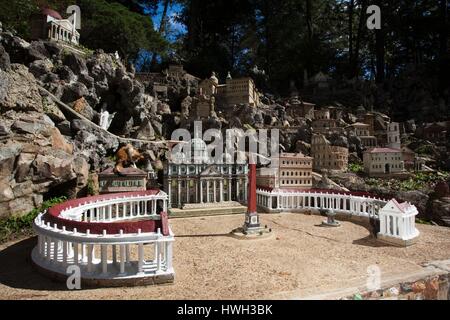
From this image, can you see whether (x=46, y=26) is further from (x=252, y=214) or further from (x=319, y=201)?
(x=319, y=201)

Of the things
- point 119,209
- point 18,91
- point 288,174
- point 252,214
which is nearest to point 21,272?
point 119,209

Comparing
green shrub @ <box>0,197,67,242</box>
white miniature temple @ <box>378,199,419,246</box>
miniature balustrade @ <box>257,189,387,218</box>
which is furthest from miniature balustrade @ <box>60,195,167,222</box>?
white miniature temple @ <box>378,199,419,246</box>

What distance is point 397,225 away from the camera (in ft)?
74.6

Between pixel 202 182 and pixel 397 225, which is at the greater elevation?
pixel 202 182

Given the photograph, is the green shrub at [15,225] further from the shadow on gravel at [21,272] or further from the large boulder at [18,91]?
the large boulder at [18,91]

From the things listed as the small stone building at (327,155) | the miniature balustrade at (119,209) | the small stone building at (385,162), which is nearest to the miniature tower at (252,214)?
the miniature balustrade at (119,209)

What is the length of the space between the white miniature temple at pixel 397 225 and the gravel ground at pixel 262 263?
780 mm

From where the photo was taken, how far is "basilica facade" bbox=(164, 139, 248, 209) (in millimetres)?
34344

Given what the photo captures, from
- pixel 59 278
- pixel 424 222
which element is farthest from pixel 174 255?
pixel 424 222

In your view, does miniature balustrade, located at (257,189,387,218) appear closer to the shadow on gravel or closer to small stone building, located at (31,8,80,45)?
the shadow on gravel

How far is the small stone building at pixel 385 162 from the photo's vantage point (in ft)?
139

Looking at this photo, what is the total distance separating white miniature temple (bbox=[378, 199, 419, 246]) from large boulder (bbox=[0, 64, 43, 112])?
3215 centimetres

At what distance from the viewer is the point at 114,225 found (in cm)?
1602

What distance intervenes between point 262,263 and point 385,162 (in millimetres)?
31416
